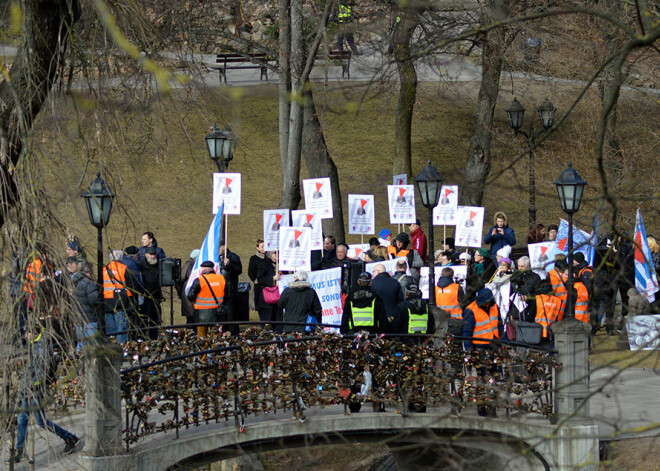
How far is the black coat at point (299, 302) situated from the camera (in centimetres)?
1394

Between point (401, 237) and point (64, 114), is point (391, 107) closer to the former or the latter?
point (401, 237)

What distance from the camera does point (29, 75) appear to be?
21.2 feet

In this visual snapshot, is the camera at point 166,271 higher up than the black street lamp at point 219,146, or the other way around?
the black street lamp at point 219,146

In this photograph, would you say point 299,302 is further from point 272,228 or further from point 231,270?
point 272,228

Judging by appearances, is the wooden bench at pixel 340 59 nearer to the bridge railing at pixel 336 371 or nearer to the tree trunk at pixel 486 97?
the tree trunk at pixel 486 97

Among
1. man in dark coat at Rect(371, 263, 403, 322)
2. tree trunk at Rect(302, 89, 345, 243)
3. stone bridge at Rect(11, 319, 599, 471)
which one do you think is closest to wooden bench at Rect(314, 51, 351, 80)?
tree trunk at Rect(302, 89, 345, 243)

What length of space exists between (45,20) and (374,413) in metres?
7.66

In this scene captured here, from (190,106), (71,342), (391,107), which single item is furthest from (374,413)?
(391,107)

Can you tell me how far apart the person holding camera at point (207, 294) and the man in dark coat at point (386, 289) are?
267 centimetres

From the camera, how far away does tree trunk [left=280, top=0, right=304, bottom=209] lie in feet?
65.0

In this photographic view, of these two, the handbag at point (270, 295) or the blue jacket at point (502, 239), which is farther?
the blue jacket at point (502, 239)

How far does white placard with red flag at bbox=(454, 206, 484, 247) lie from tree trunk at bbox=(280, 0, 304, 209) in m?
3.76

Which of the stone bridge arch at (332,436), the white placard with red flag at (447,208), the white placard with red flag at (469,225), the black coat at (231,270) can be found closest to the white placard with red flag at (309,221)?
the black coat at (231,270)

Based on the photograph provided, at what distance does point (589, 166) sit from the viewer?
80.1 ft
